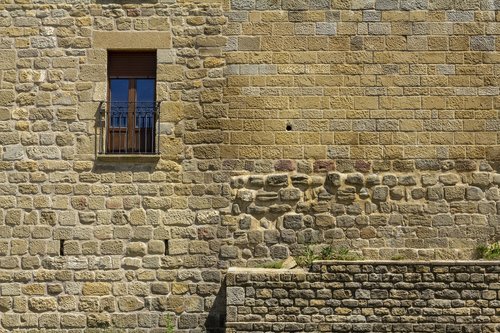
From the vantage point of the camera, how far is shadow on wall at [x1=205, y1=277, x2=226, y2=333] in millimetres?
7686

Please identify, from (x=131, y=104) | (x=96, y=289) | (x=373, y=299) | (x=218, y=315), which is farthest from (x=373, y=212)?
(x=96, y=289)

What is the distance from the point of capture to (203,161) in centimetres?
795

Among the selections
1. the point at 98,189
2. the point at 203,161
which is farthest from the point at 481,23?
the point at 98,189

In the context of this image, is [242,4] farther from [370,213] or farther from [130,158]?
[370,213]

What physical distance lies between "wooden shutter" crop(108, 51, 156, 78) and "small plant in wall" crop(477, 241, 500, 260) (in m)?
4.54

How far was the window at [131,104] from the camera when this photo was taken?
8.08 meters

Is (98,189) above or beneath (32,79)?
beneath

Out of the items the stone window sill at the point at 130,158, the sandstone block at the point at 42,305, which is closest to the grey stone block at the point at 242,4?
the stone window sill at the point at 130,158

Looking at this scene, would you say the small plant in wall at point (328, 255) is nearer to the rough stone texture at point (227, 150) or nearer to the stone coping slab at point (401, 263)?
the rough stone texture at point (227, 150)

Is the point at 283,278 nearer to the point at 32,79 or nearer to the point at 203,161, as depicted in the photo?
the point at 203,161

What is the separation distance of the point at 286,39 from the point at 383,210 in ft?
7.99

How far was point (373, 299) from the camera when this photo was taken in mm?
7078

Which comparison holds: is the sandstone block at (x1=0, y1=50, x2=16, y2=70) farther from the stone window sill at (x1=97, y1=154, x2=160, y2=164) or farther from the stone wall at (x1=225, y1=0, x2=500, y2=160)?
the stone wall at (x1=225, y1=0, x2=500, y2=160)

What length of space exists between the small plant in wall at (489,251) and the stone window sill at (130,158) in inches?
160
